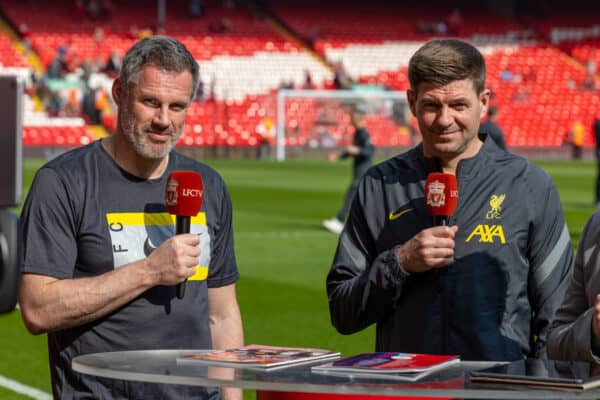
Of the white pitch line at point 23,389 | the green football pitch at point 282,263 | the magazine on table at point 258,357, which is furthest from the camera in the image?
the green football pitch at point 282,263

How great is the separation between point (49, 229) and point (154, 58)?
641 millimetres

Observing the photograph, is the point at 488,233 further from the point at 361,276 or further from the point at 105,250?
the point at 105,250

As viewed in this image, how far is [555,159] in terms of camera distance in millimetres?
46875

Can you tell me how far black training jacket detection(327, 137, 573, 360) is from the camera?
4.24 meters

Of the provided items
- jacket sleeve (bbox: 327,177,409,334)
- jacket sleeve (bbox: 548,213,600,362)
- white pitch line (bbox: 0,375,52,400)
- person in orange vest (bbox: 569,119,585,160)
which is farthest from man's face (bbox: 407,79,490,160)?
person in orange vest (bbox: 569,119,585,160)

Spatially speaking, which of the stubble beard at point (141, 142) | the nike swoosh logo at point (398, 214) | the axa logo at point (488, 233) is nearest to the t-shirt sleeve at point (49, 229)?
the stubble beard at point (141, 142)

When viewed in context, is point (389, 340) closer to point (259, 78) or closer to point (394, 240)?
point (394, 240)

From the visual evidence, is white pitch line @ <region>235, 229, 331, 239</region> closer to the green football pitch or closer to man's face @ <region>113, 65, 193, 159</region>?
the green football pitch

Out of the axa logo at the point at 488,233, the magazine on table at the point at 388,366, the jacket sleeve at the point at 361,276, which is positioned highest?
the axa logo at the point at 488,233

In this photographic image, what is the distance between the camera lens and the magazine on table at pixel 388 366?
3.29 metres

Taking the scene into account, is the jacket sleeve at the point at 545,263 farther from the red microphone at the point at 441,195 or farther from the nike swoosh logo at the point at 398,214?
the red microphone at the point at 441,195

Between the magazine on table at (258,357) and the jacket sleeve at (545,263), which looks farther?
the jacket sleeve at (545,263)

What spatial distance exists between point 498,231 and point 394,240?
13.9 inches

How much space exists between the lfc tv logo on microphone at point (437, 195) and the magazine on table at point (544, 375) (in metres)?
0.65
